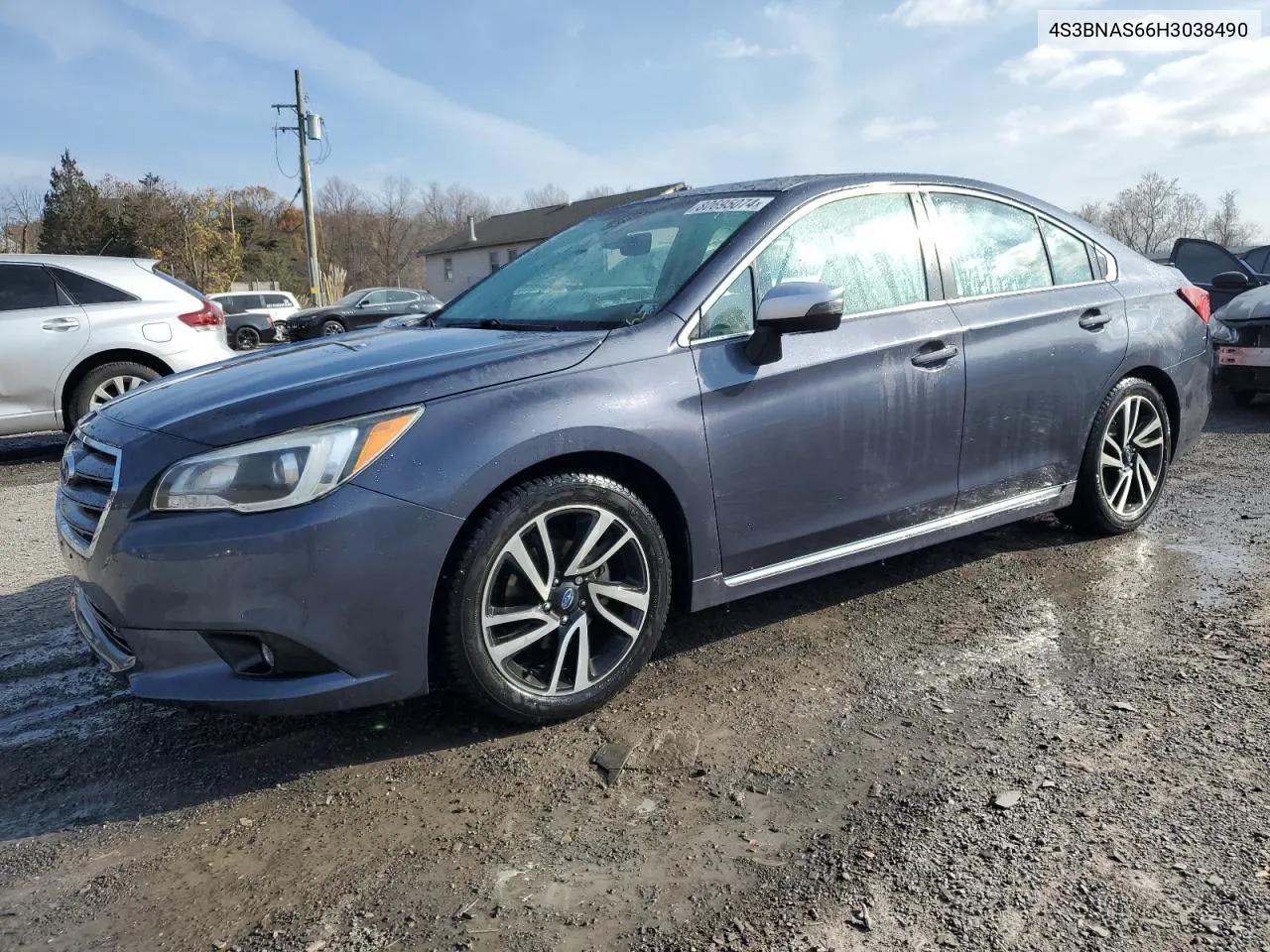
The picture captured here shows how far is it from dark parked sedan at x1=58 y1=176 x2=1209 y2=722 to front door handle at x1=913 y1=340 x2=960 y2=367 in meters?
0.01

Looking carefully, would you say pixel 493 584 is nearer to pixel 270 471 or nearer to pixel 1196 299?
pixel 270 471

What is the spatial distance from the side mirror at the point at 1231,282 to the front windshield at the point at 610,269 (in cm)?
724

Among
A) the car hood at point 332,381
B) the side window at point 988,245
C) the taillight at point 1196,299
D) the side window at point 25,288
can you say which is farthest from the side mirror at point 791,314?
the side window at point 25,288

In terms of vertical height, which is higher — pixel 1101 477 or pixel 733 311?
pixel 733 311

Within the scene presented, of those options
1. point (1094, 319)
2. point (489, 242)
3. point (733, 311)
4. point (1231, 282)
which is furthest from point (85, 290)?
point (489, 242)

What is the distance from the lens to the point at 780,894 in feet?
7.09

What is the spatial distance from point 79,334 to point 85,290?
412mm

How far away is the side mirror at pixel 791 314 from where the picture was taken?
315 cm

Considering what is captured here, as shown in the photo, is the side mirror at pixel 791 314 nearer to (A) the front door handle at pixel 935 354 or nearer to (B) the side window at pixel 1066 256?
(A) the front door handle at pixel 935 354

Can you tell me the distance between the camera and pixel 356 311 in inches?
1018

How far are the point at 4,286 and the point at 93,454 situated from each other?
601cm

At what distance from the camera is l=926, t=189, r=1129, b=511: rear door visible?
3.92 m

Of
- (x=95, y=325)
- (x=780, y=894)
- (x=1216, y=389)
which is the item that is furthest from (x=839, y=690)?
(x=1216, y=389)

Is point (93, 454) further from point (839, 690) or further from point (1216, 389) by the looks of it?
point (1216, 389)
